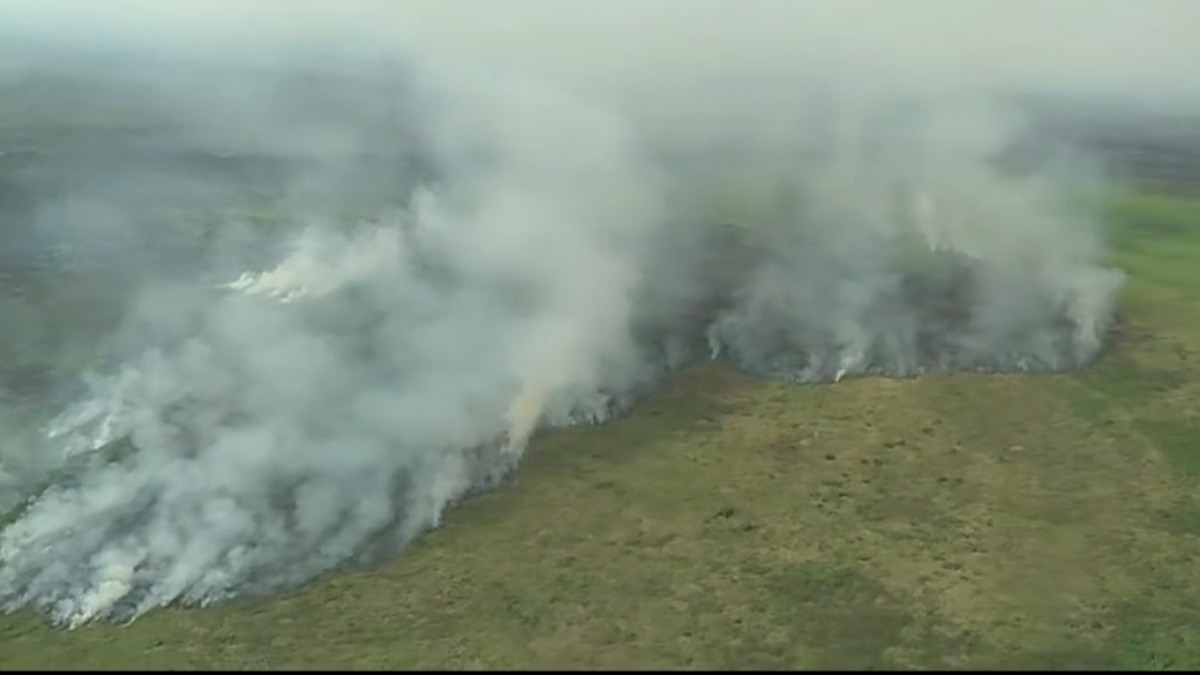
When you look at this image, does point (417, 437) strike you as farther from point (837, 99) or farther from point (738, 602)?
point (837, 99)

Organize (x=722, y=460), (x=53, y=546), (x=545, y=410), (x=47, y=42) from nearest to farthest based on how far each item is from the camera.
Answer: (x=53, y=546)
(x=722, y=460)
(x=545, y=410)
(x=47, y=42)

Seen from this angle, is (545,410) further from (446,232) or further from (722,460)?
(446,232)

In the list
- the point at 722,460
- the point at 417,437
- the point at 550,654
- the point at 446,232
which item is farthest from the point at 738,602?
the point at 446,232

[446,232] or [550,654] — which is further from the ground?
[446,232]

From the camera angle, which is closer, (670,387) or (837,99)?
(670,387)

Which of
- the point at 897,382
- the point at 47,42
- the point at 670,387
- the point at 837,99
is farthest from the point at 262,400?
the point at 47,42

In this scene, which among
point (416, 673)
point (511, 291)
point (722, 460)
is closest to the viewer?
point (416, 673)
